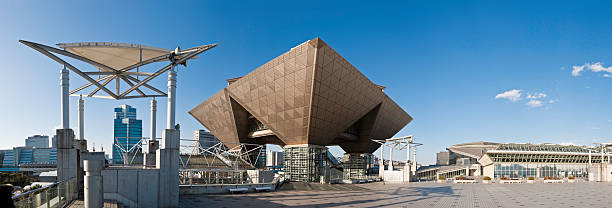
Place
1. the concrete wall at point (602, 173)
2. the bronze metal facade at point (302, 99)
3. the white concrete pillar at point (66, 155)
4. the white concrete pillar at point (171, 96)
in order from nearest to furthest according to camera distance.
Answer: the white concrete pillar at point (66, 155) < the white concrete pillar at point (171, 96) < the bronze metal facade at point (302, 99) < the concrete wall at point (602, 173)

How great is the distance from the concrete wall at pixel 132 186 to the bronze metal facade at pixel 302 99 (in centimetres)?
1818

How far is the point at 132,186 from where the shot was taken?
44.7ft

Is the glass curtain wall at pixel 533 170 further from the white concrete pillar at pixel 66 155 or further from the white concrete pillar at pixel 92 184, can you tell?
the white concrete pillar at pixel 92 184

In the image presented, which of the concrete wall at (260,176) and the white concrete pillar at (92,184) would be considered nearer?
the white concrete pillar at (92,184)

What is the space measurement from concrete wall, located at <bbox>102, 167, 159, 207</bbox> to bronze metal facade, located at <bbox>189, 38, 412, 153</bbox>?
18183 millimetres

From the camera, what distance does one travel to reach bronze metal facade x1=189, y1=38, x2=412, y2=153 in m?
30.3

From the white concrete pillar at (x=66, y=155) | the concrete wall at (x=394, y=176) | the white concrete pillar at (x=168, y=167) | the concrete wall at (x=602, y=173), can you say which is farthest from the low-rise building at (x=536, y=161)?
the white concrete pillar at (x=66, y=155)

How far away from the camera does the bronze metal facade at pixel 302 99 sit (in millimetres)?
→ 30312

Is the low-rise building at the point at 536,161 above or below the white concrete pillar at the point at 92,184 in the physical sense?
below

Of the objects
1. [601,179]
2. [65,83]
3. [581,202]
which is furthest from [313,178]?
[601,179]

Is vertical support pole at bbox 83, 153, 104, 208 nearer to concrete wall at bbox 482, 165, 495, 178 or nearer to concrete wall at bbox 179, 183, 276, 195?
concrete wall at bbox 179, 183, 276, 195

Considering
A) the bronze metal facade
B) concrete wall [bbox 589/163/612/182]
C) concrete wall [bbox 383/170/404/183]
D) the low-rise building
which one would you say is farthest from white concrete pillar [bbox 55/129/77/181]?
the low-rise building

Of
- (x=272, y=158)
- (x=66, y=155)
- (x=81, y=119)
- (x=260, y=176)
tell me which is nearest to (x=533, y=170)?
(x=272, y=158)

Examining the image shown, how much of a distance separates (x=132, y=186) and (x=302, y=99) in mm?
20345
